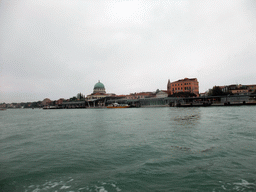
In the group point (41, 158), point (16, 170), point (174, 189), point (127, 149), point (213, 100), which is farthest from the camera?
point (213, 100)

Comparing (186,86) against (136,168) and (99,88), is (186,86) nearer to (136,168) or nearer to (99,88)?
(99,88)

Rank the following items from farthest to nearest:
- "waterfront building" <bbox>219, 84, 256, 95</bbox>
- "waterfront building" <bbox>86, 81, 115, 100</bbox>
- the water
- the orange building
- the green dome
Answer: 1. the green dome
2. "waterfront building" <bbox>86, 81, 115, 100</bbox>
3. the orange building
4. "waterfront building" <bbox>219, 84, 256, 95</bbox>
5. the water

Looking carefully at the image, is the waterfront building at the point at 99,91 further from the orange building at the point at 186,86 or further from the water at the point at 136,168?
the water at the point at 136,168

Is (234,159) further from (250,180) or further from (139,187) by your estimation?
(139,187)

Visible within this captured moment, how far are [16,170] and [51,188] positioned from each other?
2.73 m

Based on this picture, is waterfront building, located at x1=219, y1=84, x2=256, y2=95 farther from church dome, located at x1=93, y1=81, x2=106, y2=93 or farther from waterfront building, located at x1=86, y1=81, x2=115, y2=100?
church dome, located at x1=93, y1=81, x2=106, y2=93

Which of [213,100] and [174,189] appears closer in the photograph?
[174,189]

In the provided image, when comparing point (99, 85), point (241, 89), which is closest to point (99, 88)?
point (99, 85)

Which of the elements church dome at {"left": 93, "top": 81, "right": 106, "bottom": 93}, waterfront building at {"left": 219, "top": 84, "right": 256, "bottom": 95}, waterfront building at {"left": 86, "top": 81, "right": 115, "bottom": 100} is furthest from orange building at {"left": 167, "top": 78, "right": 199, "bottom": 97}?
church dome at {"left": 93, "top": 81, "right": 106, "bottom": 93}

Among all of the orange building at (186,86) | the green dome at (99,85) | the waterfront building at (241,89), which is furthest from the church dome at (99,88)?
the waterfront building at (241,89)

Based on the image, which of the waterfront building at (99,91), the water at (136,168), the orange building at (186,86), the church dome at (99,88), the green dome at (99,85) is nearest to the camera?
the water at (136,168)

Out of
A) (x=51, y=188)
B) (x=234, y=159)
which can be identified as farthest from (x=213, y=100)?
(x=51, y=188)

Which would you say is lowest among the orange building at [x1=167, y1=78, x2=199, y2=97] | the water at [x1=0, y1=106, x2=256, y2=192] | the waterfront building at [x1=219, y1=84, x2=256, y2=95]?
the water at [x1=0, y1=106, x2=256, y2=192]

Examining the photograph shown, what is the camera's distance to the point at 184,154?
300 inches
